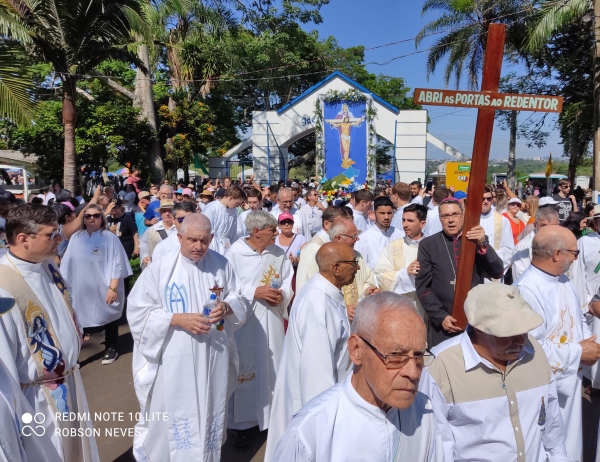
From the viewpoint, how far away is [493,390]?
94.7 inches

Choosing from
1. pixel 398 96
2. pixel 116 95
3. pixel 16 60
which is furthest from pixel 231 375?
pixel 398 96

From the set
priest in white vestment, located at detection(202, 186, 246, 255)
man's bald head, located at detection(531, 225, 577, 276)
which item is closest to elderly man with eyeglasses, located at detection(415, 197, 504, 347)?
man's bald head, located at detection(531, 225, 577, 276)

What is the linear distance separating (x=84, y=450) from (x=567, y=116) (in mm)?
22876

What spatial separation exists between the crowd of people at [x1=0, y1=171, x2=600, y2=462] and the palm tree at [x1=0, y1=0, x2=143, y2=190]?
810 cm

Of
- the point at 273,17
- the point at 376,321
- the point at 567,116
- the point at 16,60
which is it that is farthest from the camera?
the point at 273,17

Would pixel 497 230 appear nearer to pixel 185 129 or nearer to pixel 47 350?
pixel 47 350

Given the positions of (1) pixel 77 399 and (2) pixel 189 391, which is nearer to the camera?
(1) pixel 77 399

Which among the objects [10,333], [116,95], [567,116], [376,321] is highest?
[116,95]

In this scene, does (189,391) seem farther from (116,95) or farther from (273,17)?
(273,17)

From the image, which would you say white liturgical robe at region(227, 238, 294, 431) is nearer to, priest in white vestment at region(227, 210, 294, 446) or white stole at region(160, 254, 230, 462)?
priest in white vestment at region(227, 210, 294, 446)

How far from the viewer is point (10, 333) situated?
2877 mm

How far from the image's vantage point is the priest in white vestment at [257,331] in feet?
15.0

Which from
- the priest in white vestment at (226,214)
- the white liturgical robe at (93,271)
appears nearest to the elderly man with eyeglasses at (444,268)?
the white liturgical robe at (93,271)

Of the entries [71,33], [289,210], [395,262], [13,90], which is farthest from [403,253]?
[71,33]
